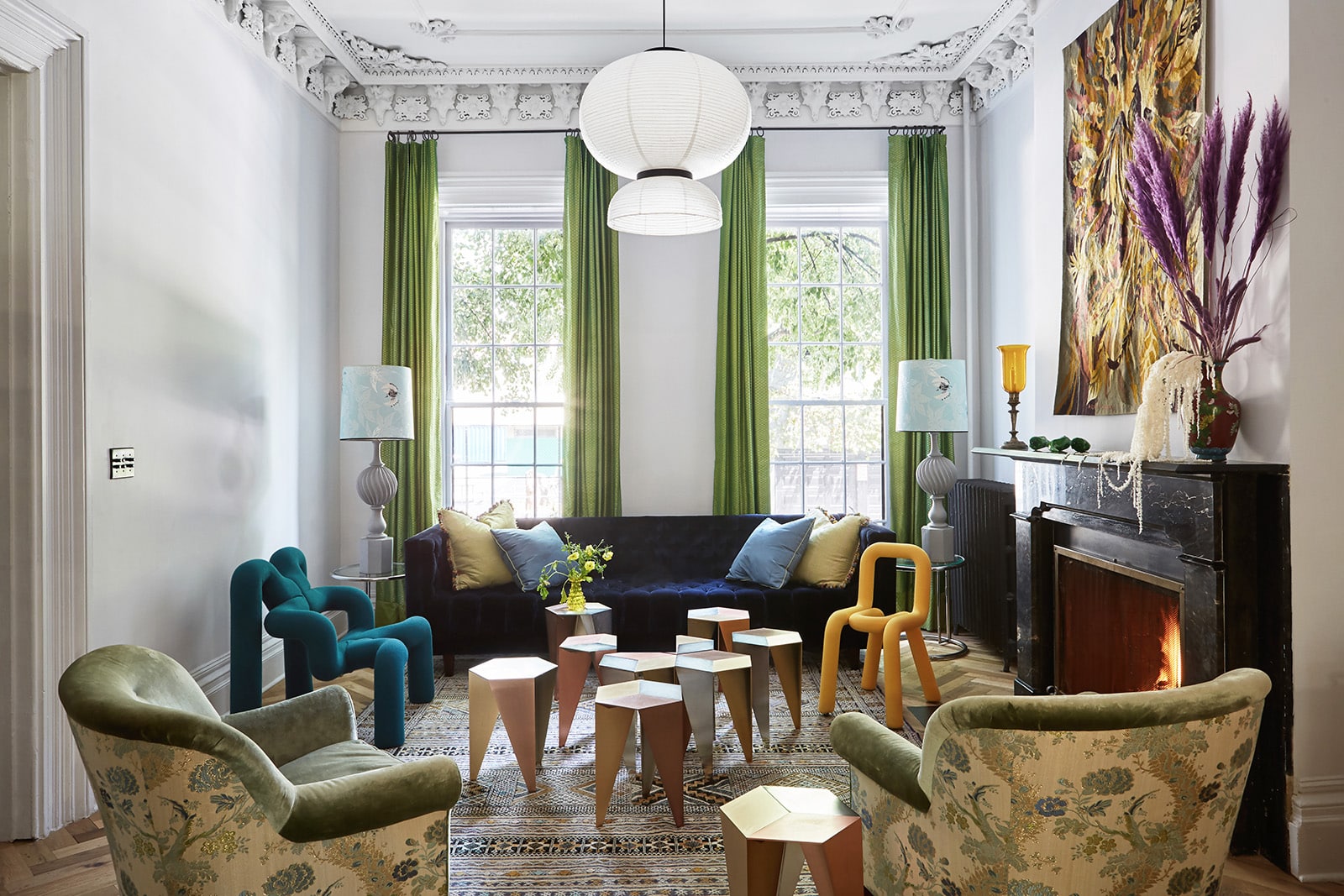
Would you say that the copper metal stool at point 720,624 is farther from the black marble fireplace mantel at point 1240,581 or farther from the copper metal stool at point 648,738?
the black marble fireplace mantel at point 1240,581

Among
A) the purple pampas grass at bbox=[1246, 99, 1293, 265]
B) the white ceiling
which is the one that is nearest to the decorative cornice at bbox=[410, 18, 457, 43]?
the white ceiling

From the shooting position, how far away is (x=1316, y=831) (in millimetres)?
2486

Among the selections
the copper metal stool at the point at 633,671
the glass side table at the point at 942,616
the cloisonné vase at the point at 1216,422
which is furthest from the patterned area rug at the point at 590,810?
the cloisonné vase at the point at 1216,422

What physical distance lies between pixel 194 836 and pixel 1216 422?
9.52ft

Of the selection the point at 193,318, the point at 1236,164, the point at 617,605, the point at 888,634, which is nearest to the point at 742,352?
the point at 617,605

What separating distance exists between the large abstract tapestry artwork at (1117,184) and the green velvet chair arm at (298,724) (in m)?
3.05

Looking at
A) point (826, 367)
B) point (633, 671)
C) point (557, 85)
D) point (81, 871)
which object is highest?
point (557, 85)

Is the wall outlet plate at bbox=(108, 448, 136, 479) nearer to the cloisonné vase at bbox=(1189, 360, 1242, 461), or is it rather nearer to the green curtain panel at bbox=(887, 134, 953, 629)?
the cloisonné vase at bbox=(1189, 360, 1242, 461)

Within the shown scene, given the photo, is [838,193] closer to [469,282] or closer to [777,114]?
[777,114]

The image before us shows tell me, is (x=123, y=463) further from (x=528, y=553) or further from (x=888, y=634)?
(x=888, y=634)

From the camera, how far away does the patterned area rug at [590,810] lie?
2541mm

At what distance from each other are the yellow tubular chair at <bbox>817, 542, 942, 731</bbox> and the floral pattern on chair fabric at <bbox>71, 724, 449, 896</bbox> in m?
2.56

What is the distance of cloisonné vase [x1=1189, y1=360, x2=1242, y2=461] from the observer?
261 centimetres

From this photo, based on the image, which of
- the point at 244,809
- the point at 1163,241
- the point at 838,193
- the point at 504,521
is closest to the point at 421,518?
the point at 504,521
